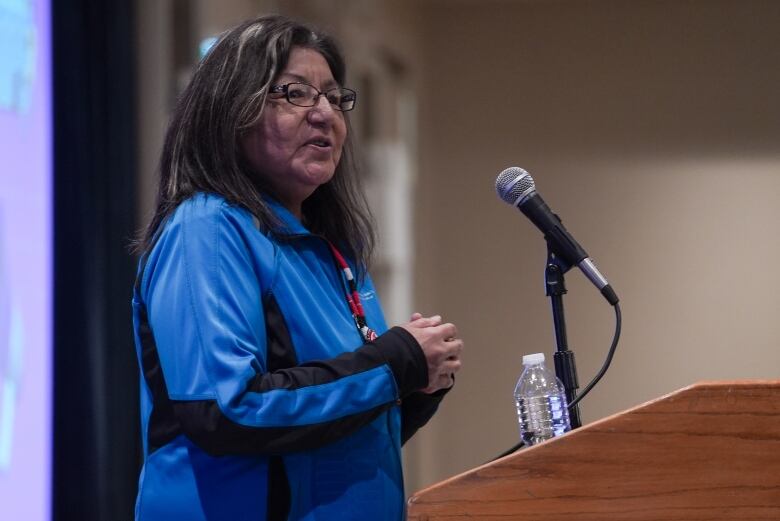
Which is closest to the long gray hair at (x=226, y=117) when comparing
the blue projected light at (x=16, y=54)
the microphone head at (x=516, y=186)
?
the microphone head at (x=516, y=186)

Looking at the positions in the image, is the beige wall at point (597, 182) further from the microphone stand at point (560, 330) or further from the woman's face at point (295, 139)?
the microphone stand at point (560, 330)

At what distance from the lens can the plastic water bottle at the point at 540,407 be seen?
1.39 metres

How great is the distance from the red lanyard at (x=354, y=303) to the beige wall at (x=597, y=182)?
374 centimetres

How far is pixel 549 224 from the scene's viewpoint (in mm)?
1431

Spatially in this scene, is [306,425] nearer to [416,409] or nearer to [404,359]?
[404,359]

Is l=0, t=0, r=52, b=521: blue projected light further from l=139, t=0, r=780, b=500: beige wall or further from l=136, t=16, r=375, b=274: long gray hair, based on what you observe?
l=139, t=0, r=780, b=500: beige wall

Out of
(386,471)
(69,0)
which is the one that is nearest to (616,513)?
(386,471)

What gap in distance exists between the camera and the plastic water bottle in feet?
4.56

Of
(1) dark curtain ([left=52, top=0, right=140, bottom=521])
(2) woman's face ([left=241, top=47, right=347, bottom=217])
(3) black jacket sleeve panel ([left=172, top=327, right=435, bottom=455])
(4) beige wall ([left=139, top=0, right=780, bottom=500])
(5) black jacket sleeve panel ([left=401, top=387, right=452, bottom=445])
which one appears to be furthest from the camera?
(4) beige wall ([left=139, top=0, right=780, bottom=500])

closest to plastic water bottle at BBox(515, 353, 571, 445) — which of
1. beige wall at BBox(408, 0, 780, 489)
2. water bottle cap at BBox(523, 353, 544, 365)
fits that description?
water bottle cap at BBox(523, 353, 544, 365)

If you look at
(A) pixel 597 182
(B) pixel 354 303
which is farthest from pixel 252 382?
(A) pixel 597 182

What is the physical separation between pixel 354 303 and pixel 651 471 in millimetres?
558

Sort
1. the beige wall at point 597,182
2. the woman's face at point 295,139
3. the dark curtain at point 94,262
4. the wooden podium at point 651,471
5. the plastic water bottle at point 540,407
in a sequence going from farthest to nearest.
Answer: the beige wall at point 597,182
the dark curtain at point 94,262
the woman's face at point 295,139
the plastic water bottle at point 540,407
the wooden podium at point 651,471

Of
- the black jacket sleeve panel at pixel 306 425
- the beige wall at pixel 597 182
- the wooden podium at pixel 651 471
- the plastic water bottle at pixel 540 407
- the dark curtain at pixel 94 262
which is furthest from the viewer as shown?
the beige wall at pixel 597 182
